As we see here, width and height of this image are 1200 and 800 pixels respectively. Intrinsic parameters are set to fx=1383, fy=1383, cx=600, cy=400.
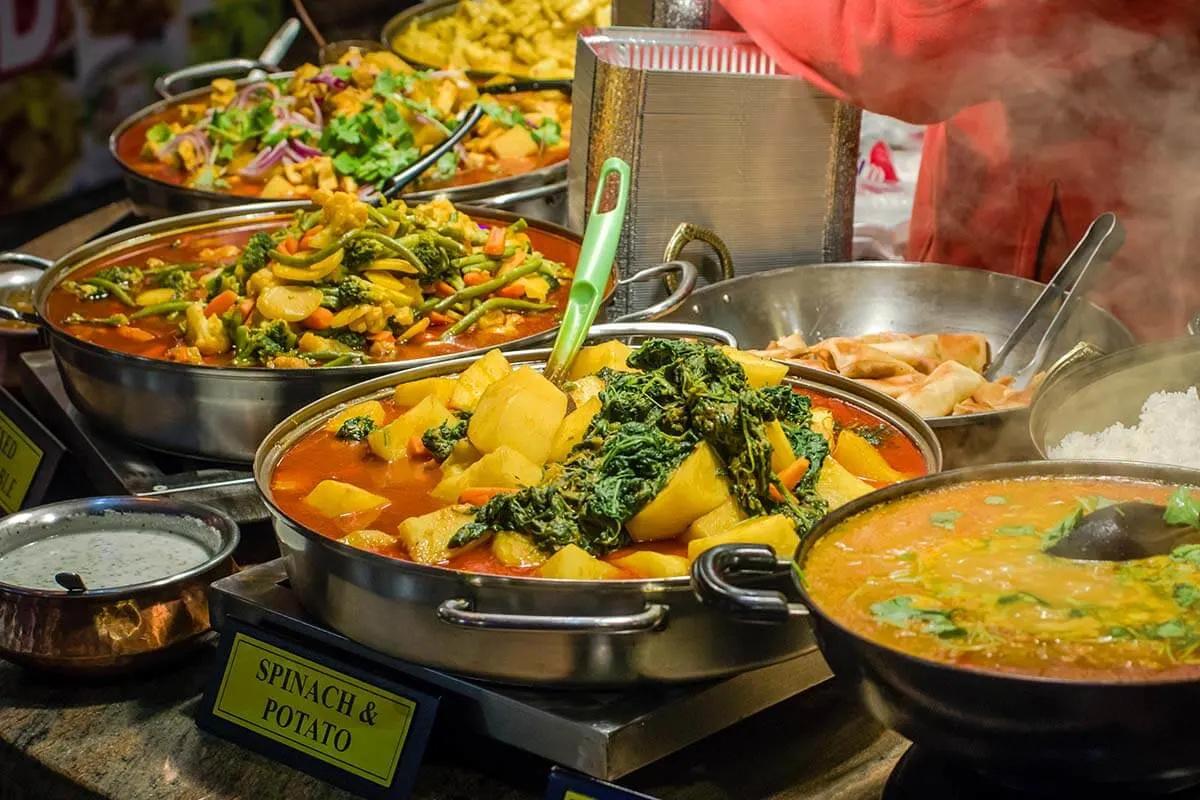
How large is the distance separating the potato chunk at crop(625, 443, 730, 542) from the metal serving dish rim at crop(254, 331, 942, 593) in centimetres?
15

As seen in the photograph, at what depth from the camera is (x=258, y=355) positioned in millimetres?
2660

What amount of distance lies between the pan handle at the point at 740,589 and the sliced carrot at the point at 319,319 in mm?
1440

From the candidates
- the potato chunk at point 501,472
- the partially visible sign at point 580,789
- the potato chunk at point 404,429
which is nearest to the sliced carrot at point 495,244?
the potato chunk at point 404,429

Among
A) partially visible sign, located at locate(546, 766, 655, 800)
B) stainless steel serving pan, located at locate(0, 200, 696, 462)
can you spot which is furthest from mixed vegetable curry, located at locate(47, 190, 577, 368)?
partially visible sign, located at locate(546, 766, 655, 800)

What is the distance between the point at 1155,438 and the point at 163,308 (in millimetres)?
1943

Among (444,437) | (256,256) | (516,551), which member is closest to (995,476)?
(516,551)

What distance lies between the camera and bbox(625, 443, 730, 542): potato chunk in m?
1.79

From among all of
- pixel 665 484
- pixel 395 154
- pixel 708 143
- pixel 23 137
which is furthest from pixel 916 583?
pixel 23 137

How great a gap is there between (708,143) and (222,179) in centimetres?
164

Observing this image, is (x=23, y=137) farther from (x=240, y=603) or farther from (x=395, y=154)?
(x=240, y=603)

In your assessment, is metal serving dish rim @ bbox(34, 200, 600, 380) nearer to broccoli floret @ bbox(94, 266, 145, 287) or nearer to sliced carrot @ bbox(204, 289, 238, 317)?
broccoli floret @ bbox(94, 266, 145, 287)

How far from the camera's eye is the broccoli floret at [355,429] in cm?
220

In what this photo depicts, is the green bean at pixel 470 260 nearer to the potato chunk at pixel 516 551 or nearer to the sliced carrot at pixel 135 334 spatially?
the sliced carrot at pixel 135 334

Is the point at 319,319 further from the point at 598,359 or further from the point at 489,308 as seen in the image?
the point at 598,359
